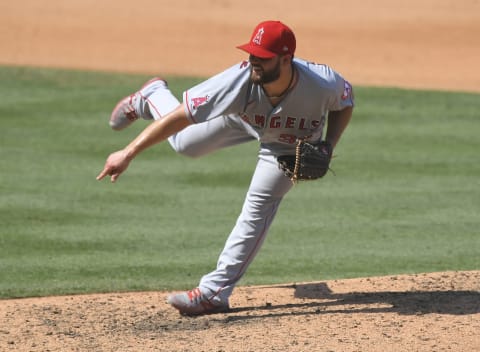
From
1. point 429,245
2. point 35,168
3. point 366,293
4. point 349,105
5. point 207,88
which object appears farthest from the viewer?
point 35,168

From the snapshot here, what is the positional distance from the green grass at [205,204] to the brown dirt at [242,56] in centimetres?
Answer: 65

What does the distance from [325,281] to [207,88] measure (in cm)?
183

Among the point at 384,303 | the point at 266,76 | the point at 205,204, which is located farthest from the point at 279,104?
the point at 205,204

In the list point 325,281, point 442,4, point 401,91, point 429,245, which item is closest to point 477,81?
point 401,91

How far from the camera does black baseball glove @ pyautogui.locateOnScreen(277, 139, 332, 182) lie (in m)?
5.26

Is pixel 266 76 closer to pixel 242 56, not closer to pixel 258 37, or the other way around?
pixel 258 37

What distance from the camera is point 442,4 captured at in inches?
748

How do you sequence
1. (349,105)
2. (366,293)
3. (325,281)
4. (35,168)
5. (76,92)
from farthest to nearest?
(76,92), (35,168), (325,281), (366,293), (349,105)

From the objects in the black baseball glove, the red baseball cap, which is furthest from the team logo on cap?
the black baseball glove

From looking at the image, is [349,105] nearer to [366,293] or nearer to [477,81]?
[366,293]

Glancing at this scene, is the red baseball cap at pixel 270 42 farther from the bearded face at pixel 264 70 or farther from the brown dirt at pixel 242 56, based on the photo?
the brown dirt at pixel 242 56

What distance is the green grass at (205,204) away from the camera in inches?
272

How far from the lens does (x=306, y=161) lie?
5.26 meters

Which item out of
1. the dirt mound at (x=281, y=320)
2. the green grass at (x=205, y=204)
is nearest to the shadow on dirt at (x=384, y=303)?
the dirt mound at (x=281, y=320)
